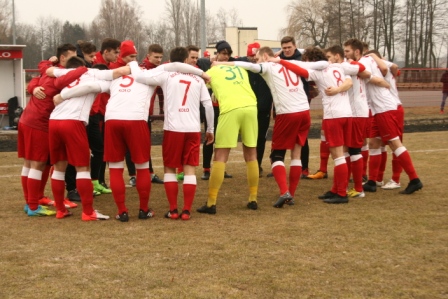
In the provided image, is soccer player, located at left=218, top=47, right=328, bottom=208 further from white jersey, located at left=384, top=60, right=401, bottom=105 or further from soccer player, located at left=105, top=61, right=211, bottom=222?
white jersey, located at left=384, top=60, right=401, bottom=105

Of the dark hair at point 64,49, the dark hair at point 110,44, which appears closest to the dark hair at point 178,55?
the dark hair at point 64,49

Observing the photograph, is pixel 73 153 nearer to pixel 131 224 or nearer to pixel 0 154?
pixel 131 224

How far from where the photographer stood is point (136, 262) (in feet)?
18.5

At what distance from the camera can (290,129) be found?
822 cm

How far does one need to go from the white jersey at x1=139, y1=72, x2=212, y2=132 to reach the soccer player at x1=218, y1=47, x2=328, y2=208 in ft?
2.95

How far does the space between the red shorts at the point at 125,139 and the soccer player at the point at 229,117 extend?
0.97 metres

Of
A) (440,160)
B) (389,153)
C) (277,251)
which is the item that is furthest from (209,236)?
(389,153)

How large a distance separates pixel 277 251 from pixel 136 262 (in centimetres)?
134

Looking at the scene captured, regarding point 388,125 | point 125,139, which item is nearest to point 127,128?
point 125,139

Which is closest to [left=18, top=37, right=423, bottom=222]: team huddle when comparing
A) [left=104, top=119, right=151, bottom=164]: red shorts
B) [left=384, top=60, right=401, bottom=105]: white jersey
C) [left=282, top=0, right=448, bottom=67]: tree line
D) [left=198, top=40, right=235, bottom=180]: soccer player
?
[left=104, top=119, right=151, bottom=164]: red shorts

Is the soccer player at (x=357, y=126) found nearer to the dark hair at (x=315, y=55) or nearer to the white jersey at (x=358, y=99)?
the white jersey at (x=358, y=99)

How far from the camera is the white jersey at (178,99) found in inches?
289

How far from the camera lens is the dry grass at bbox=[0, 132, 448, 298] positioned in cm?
495

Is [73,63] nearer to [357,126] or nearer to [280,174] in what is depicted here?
[280,174]
